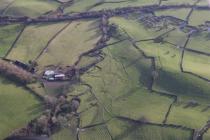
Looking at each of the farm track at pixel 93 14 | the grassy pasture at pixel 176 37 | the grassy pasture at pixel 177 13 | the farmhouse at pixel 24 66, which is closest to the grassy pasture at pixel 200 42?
the grassy pasture at pixel 176 37

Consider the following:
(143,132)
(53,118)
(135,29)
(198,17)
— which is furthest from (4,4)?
(143,132)

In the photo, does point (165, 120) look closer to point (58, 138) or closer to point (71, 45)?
point (58, 138)

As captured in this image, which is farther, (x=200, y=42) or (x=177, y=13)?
(x=177, y=13)

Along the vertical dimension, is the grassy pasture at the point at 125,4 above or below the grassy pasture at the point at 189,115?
above

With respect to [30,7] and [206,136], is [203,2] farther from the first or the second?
[206,136]

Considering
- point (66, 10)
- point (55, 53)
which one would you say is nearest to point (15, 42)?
point (55, 53)

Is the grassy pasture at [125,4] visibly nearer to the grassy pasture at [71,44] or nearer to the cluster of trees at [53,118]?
the grassy pasture at [71,44]
